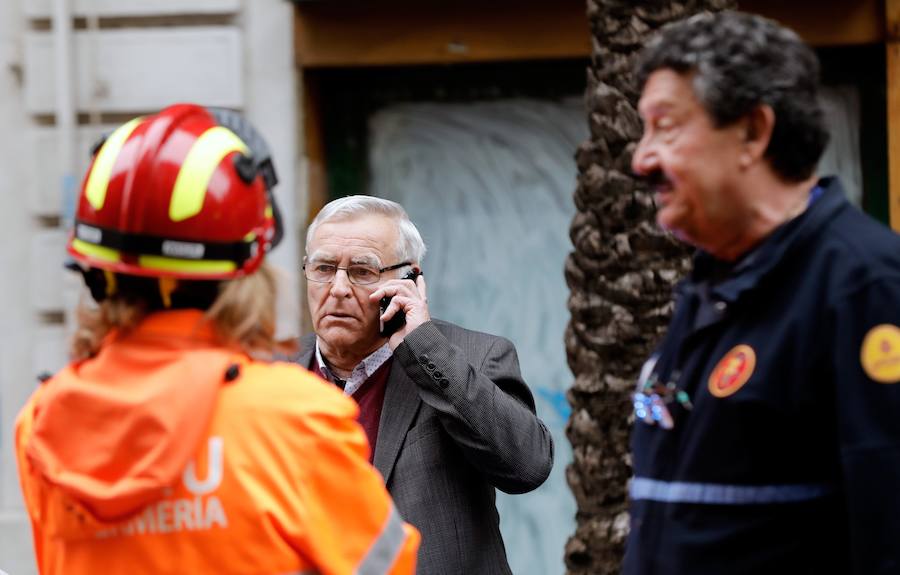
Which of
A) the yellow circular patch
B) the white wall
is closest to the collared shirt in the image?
the yellow circular patch

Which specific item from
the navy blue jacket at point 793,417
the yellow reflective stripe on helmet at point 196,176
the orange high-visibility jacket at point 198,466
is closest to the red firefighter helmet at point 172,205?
the yellow reflective stripe on helmet at point 196,176

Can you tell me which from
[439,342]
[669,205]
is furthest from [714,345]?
[439,342]

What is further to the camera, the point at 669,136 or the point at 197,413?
the point at 669,136

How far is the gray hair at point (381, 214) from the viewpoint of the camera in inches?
137

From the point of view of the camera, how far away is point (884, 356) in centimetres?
187

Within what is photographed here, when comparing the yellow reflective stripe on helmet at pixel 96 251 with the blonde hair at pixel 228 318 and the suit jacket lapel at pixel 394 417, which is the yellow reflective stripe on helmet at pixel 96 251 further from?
the suit jacket lapel at pixel 394 417

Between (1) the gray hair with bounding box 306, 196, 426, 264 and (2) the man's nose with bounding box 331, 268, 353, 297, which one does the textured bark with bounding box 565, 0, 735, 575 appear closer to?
(1) the gray hair with bounding box 306, 196, 426, 264

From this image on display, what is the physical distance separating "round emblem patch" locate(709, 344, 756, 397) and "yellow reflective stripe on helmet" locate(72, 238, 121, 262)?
2.98 ft

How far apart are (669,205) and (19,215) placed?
5441 millimetres

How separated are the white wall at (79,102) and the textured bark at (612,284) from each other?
2.86 m

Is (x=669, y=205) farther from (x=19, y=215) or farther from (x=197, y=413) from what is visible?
(x=19, y=215)

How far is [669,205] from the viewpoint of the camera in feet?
7.08

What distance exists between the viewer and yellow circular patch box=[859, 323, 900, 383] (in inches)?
73.4

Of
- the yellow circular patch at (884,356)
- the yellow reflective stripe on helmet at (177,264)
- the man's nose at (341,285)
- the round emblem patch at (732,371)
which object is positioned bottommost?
the man's nose at (341,285)
